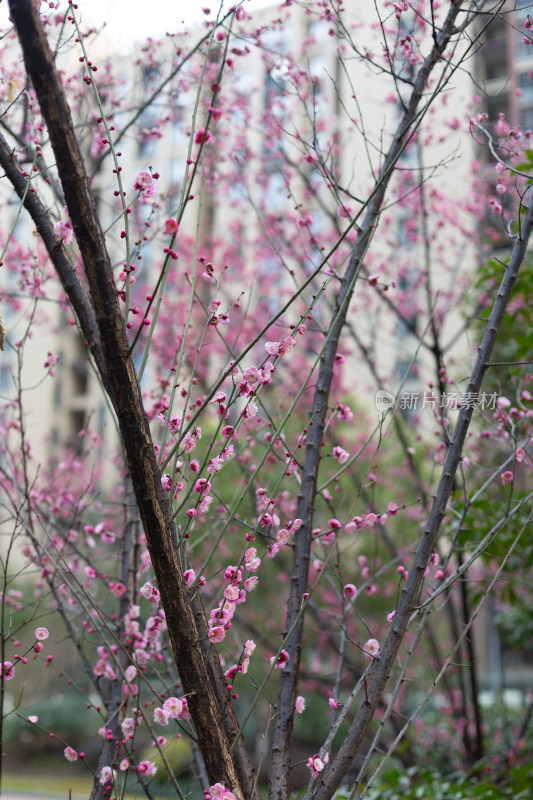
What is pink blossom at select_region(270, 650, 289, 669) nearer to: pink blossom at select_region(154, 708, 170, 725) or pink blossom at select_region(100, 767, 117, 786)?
pink blossom at select_region(154, 708, 170, 725)

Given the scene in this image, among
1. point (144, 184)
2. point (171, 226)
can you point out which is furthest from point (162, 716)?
point (144, 184)

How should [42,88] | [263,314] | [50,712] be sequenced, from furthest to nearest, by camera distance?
1. [50,712]
2. [263,314]
3. [42,88]

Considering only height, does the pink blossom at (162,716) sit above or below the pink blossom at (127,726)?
below

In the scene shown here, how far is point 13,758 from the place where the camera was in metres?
15.8

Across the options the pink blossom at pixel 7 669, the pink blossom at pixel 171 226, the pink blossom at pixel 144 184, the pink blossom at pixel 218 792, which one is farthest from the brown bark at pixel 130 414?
the pink blossom at pixel 7 669

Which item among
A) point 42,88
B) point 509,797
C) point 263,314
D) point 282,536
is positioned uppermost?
point 263,314

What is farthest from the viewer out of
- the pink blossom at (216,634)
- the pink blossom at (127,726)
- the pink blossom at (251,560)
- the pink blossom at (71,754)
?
the pink blossom at (71,754)

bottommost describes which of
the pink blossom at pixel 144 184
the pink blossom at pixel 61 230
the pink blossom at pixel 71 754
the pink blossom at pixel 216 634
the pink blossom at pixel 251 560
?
the pink blossom at pixel 71 754

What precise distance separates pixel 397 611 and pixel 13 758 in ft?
55.8

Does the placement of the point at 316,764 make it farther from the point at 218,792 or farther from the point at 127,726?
the point at 127,726

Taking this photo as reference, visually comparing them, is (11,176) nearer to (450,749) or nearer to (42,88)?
(42,88)

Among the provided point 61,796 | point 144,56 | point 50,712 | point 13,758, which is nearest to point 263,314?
point 144,56

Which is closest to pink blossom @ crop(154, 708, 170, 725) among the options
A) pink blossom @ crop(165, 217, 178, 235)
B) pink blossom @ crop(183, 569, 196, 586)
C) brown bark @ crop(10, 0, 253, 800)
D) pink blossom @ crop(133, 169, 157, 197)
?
brown bark @ crop(10, 0, 253, 800)

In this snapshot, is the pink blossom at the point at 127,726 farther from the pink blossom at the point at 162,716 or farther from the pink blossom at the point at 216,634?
the pink blossom at the point at 216,634
